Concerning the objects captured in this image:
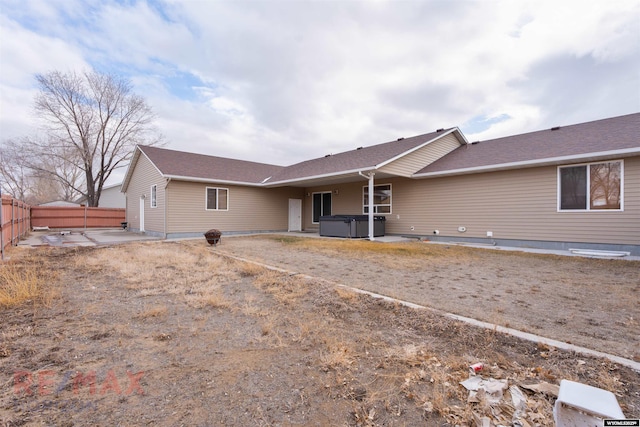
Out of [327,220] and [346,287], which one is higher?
[327,220]

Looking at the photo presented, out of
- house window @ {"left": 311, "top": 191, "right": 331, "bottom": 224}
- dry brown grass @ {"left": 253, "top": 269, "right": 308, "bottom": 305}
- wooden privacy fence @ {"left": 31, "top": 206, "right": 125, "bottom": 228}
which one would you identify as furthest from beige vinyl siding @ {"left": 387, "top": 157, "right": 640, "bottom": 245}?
wooden privacy fence @ {"left": 31, "top": 206, "right": 125, "bottom": 228}

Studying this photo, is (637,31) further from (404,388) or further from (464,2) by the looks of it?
(404,388)

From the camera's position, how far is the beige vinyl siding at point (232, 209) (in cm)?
1288

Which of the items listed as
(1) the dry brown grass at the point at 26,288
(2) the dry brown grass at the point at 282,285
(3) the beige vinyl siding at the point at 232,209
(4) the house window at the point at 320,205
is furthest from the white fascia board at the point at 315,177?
(1) the dry brown grass at the point at 26,288

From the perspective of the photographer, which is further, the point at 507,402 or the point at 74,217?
the point at 74,217

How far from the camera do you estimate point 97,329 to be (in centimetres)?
301

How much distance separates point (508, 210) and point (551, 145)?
2.37 m

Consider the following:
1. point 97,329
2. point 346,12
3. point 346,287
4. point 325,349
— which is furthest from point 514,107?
point 97,329

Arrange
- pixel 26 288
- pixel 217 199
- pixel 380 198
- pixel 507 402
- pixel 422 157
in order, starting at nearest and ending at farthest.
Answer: pixel 507 402
pixel 26 288
pixel 422 157
pixel 380 198
pixel 217 199

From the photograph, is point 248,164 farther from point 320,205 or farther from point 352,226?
point 352,226

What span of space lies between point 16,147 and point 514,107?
33850 millimetres

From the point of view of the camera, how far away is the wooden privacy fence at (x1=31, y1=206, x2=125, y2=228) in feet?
57.4

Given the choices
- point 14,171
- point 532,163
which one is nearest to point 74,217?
point 14,171

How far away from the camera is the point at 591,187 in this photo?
8320 millimetres
